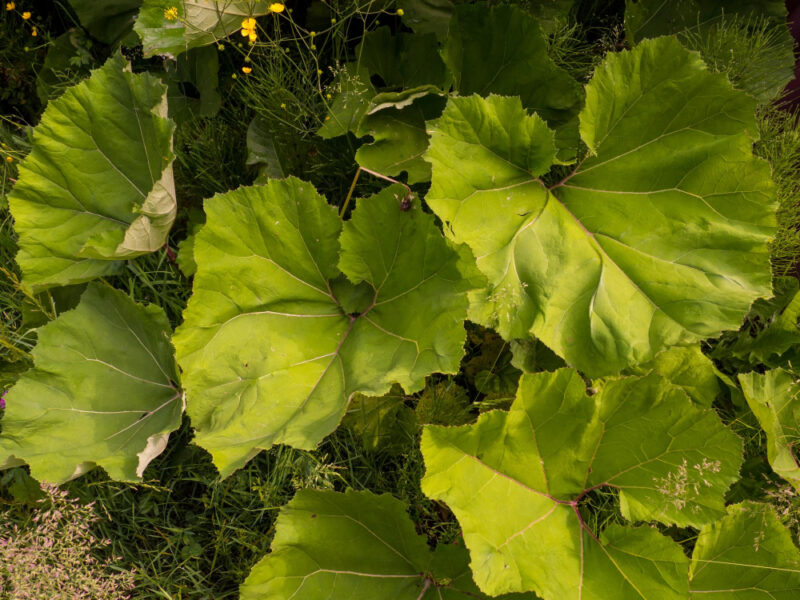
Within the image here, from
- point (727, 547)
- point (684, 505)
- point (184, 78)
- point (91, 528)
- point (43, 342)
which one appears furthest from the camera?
point (184, 78)

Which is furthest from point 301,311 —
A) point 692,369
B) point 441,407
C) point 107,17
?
point 107,17

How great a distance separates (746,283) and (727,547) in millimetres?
697

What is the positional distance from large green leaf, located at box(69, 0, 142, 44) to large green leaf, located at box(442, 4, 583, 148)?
112cm

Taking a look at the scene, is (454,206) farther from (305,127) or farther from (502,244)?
(305,127)

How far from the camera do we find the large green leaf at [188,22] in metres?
1.87

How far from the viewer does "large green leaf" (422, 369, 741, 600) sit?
1.53 m

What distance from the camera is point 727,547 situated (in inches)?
66.5

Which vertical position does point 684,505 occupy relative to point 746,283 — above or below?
below

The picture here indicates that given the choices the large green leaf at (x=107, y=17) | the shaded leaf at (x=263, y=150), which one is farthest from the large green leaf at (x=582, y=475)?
the large green leaf at (x=107, y=17)

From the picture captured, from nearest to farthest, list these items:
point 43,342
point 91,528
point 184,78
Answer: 1. point 43,342
2. point 91,528
3. point 184,78

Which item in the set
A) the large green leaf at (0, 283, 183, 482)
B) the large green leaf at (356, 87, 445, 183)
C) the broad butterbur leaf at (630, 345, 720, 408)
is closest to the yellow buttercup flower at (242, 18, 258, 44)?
the large green leaf at (356, 87, 445, 183)

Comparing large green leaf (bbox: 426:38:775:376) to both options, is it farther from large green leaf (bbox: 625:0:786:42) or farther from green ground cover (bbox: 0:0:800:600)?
large green leaf (bbox: 625:0:786:42)

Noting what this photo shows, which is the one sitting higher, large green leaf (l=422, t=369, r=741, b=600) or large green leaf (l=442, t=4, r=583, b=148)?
large green leaf (l=442, t=4, r=583, b=148)

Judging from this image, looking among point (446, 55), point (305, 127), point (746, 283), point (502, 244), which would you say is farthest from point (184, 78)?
point (746, 283)
